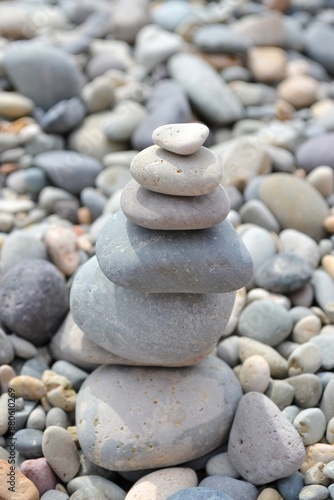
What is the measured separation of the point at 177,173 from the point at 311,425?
1.20 m

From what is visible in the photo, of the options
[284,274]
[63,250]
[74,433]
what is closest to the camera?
[74,433]

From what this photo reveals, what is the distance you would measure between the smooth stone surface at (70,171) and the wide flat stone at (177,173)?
206 centimetres

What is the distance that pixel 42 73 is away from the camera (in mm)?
5125

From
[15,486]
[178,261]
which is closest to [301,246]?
[178,261]

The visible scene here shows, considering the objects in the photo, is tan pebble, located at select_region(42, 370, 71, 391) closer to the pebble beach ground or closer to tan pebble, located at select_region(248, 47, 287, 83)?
the pebble beach ground

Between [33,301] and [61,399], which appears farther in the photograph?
[33,301]

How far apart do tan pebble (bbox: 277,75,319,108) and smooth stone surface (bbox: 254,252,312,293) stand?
2.36 m

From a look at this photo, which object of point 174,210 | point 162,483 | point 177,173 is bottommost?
point 162,483

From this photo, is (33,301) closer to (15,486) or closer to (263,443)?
(15,486)

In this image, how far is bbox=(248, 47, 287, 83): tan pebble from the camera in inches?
228

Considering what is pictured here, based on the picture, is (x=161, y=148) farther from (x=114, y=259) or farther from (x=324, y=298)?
(x=324, y=298)

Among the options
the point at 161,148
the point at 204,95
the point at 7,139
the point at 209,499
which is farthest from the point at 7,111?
the point at 209,499

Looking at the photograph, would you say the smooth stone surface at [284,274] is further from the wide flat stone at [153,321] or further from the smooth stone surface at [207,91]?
the smooth stone surface at [207,91]

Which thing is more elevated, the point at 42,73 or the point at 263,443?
the point at 42,73
